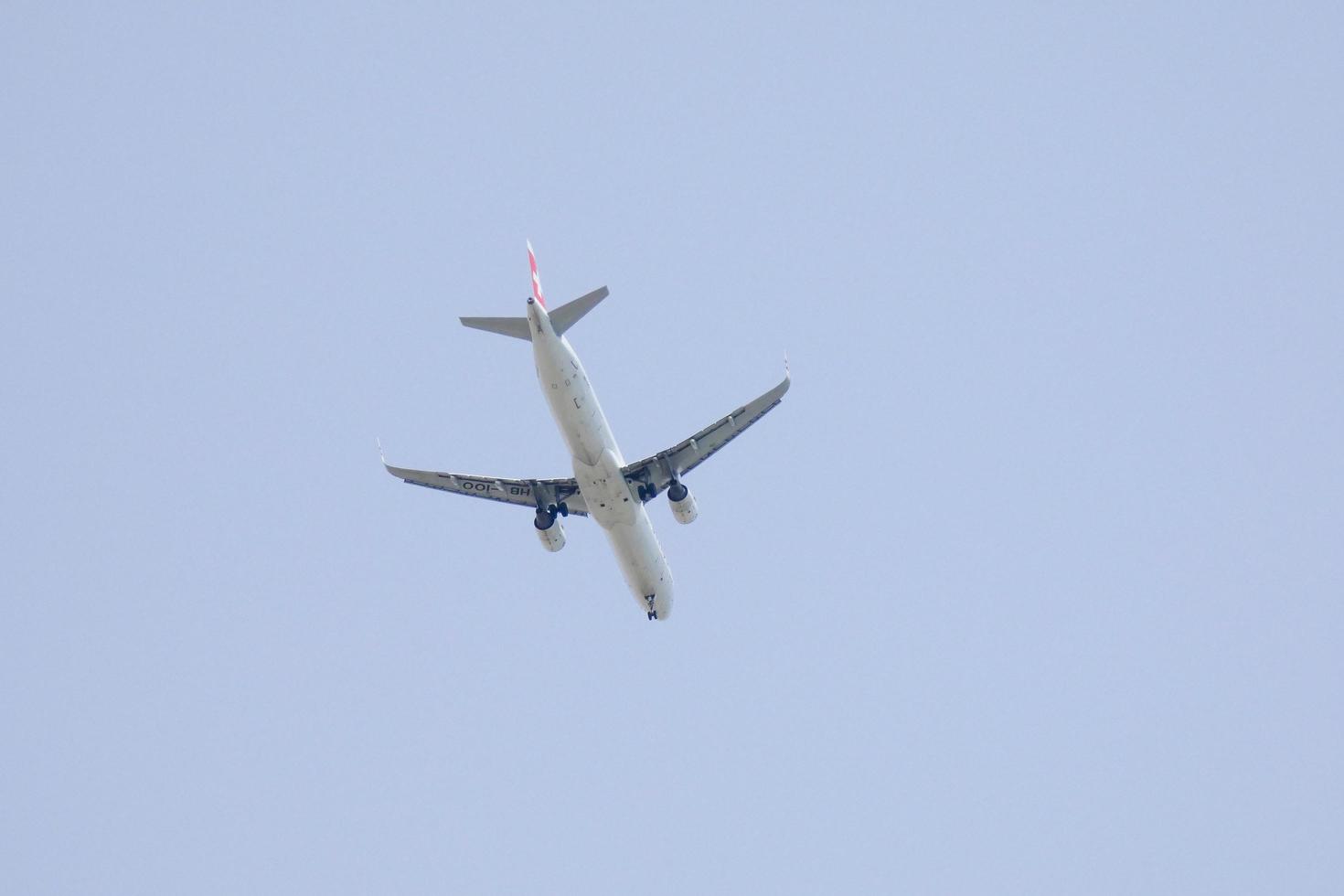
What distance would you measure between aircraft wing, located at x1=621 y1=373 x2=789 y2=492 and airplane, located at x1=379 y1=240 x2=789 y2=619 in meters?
0.03

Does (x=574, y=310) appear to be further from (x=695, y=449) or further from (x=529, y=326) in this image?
(x=695, y=449)

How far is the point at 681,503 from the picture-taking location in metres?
59.0

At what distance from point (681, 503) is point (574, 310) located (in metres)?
9.68

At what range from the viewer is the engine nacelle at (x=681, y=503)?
Result: 5900 cm

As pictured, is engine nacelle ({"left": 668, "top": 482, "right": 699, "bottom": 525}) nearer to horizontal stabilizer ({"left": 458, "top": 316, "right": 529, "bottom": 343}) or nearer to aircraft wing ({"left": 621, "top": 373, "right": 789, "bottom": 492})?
aircraft wing ({"left": 621, "top": 373, "right": 789, "bottom": 492})

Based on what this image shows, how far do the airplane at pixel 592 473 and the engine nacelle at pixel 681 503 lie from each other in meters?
0.03

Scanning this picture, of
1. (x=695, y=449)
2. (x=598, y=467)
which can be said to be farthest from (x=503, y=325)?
(x=695, y=449)

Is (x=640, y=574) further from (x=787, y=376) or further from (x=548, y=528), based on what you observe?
(x=787, y=376)

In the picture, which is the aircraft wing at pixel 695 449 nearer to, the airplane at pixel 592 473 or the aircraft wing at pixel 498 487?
the airplane at pixel 592 473

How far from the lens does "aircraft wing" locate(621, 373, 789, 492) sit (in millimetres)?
58625

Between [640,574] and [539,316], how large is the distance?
40.1 ft

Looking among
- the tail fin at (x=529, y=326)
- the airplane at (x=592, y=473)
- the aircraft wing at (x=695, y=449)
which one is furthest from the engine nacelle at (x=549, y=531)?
the tail fin at (x=529, y=326)

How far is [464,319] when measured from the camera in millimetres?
51875

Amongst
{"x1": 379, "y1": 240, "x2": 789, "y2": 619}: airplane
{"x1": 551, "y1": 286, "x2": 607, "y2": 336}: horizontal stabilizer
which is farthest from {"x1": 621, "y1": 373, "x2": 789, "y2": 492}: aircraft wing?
{"x1": 551, "y1": 286, "x2": 607, "y2": 336}: horizontal stabilizer
